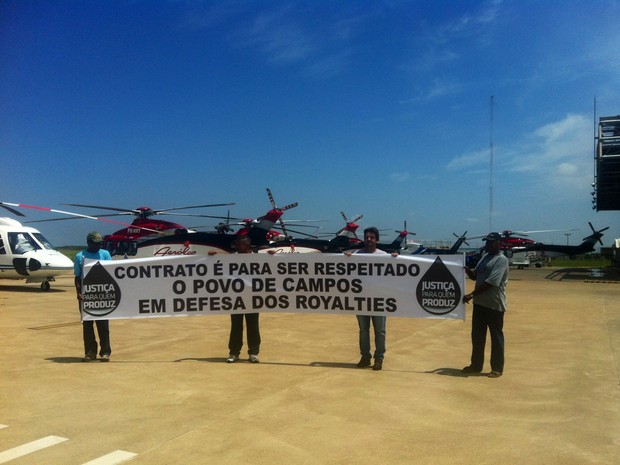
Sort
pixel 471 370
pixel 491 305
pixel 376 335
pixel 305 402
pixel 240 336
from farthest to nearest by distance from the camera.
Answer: pixel 240 336 → pixel 376 335 → pixel 471 370 → pixel 491 305 → pixel 305 402

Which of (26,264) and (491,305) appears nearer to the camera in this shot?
(491,305)

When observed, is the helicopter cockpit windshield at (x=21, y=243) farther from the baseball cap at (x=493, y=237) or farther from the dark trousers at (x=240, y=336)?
the baseball cap at (x=493, y=237)

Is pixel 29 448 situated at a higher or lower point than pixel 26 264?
lower

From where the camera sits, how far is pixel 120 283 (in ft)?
26.5

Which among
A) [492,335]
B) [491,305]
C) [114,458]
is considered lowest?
[114,458]

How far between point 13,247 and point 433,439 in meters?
20.1

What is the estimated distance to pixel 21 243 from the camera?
20594 mm

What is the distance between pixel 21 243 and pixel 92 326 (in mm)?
14945

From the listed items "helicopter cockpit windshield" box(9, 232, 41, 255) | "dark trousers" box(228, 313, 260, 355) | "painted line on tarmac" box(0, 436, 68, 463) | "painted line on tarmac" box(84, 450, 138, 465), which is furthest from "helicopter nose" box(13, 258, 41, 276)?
"painted line on tarmac" box(84, 450, 138, 465)

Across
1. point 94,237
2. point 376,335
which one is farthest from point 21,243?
point 376,335

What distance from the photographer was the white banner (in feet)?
25.4

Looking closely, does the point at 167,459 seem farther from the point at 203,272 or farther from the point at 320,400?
the point at 203,272

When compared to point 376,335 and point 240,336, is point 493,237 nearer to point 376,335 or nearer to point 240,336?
point 376,335

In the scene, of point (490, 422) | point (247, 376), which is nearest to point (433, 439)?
point (490, 422)
